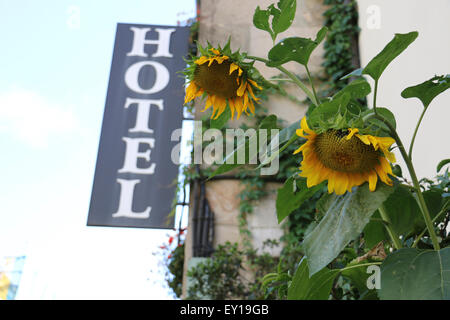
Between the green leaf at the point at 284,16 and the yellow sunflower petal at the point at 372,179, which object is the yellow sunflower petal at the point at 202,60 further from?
the yellow sunflower petal at the point at 372,179

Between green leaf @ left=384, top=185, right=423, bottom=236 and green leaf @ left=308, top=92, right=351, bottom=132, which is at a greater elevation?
green leaf @ left=308, top=92, right=351, bottom=132

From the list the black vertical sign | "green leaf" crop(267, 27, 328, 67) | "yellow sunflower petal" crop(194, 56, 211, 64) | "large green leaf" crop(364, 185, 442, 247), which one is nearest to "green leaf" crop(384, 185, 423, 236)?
"large green leaf" crop(364, 185, 442, 247)

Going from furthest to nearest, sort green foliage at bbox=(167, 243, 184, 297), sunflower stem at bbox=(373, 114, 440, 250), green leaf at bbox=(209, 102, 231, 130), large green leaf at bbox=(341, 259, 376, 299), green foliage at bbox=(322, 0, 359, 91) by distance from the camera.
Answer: green foliage at bbox=(167, 243, 184, 297)
green foliage at bbox=(322, 0, 359, 91)
green leaf at bbox=(209, 102, 231, 130)
large green leaf at bbox=(341, 259, 376, 299)
sunflower stem at bbox=(373, 114, 440, 250)

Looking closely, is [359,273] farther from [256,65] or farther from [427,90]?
[256,65]

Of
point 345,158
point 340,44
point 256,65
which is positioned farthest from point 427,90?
point 340,44

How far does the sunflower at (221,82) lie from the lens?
0.78 metres

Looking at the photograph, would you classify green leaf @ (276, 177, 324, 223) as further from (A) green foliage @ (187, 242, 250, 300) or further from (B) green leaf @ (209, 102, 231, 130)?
(A) green foliage @ (187, 242, 250, 300)

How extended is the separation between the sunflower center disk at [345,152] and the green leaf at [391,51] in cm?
Result: 13

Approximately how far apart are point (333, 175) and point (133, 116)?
296 centimetres

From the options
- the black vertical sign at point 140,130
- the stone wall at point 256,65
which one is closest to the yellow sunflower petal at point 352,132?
the black vertical sign at point 140,130

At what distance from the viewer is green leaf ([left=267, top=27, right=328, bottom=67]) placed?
70 cm

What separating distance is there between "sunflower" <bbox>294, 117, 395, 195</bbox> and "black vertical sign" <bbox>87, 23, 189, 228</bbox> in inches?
93.1

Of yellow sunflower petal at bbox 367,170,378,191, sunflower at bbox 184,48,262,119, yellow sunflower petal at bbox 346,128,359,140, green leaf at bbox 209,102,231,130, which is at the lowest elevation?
yellow sunflower petal at bbox 367,170,378,191

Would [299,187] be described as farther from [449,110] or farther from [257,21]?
[449,110]
